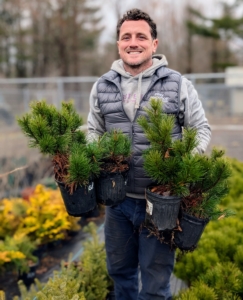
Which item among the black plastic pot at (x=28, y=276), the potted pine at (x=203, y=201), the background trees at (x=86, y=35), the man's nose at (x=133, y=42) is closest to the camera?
the potted pine at (x=203, y=201)

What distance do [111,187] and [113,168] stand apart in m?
0.10

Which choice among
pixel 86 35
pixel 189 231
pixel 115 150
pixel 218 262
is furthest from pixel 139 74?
pixel 86 35

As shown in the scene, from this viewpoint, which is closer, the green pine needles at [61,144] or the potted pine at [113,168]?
the green pine needles at [61,144]

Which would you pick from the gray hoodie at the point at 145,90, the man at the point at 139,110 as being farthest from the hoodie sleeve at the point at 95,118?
the gray hoodie at the point at 145,90

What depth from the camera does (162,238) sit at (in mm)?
1941

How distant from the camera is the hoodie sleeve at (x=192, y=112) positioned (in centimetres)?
205

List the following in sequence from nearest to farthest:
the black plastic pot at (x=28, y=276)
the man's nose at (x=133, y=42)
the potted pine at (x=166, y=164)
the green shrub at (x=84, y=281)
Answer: the potted pine at (x=166, y=164)
the man's nose at (x=133, y=42)
the green shrub at (x=84, y=281)
the black plastic pot at (x=28, y=276)

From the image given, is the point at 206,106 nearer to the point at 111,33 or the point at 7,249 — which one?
the point at 7,249

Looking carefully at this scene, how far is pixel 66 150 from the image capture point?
1809 millimetres

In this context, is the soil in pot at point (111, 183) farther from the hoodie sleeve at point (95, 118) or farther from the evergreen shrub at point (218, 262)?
the evergreen shrub at point (218, 262)

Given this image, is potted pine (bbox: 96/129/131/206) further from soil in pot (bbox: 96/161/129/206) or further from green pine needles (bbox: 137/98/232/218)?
green pine needles (bbox: 137/98/232/218)

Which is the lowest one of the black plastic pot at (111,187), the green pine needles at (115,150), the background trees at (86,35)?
the black plastic pot at (111,187)

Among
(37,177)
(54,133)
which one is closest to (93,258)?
(54,133)

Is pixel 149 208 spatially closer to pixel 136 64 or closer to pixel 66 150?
pixel 66 150
